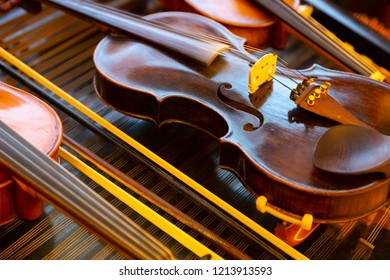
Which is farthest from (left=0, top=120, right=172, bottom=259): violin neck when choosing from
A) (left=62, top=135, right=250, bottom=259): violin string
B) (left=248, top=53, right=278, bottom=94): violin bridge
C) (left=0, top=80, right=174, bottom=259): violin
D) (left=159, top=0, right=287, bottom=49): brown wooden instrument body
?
(left=159, top=0, right=287, bottom=49): brown wooden instrument body

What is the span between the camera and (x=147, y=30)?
6.03 ft

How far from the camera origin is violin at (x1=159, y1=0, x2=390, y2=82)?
1.88 meters

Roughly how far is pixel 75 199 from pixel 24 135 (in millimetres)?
276

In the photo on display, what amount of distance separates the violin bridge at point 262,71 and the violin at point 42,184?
51cm

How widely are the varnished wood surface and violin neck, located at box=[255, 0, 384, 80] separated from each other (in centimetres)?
29

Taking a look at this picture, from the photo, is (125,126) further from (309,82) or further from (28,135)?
(309,82)

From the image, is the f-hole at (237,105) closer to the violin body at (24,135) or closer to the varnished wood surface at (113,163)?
the varnished wood surface at (113,163)

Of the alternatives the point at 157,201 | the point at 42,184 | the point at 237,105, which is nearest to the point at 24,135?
the point at 42,184

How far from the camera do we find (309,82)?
63.0 inches

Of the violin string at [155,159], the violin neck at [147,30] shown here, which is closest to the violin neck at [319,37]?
the violin neck at [147,30]

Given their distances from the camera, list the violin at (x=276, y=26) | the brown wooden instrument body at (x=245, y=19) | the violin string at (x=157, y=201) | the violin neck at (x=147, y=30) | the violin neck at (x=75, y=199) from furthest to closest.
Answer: the brown wooden instrument body at (x=245, y=19) → the violin at (x=276, y=26) → the violin neck at (x=147, y=30) → the violin string at (x=157, y=201) → the violin neck at (x=75, y=199)

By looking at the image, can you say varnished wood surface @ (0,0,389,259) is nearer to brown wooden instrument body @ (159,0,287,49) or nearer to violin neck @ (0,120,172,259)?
brown wooden instrument body @ (159,0,287,49)

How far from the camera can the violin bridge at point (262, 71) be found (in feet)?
5.31

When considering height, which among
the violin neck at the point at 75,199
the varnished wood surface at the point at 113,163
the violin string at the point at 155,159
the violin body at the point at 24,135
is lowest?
the varnished wood surface at the point at 113,163
